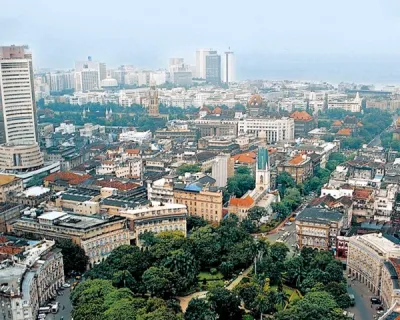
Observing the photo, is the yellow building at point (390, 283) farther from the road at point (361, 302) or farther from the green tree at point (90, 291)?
the green tree at point (90, 291)

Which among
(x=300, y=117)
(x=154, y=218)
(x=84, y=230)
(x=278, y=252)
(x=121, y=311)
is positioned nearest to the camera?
(x=121, y=311)

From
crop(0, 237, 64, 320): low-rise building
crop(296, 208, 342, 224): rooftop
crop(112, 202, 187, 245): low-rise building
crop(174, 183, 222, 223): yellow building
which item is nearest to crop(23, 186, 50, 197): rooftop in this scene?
crop(112, 202, 187, 245): low-rise building

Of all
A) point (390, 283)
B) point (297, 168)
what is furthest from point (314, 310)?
point (297, 168)

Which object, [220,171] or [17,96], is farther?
[17,96]

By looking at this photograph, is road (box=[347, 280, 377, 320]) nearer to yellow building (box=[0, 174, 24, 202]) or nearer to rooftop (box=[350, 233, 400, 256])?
rooftop (box=[350, 233, 400, 256])

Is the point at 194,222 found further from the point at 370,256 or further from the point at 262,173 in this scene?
the point at 370,256

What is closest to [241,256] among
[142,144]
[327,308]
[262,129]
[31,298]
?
[327,308]
